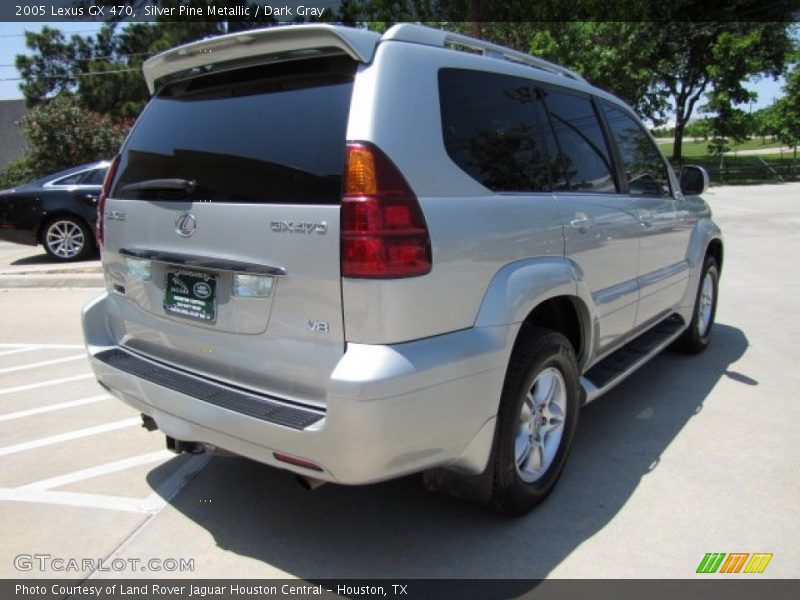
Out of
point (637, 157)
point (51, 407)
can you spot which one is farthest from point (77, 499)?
point (637, 157)

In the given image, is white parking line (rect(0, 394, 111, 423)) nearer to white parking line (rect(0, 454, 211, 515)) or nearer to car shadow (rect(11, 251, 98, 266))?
white parking line (rect(0, 454, 211, 515))

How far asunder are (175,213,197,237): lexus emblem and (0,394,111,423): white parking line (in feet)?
8.02

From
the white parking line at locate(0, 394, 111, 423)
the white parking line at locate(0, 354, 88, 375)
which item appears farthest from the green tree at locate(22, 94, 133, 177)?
the white parking line at locate(0, 394, 111, 423)

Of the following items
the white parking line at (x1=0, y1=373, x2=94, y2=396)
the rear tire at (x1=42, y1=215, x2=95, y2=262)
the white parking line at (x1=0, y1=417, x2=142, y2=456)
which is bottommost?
the white parking line at (x1=0, y1=373, x2=94, y2=396)

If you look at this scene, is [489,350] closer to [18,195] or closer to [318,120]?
[318,120]

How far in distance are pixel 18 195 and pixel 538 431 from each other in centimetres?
1005

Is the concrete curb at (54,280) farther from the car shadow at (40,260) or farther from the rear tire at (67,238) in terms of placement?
the car shadow at (40,260)

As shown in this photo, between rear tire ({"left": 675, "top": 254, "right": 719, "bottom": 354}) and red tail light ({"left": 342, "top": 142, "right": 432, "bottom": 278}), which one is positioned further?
rear tire ({"left": 675, "top": 254, "right": 719, "bottom": 354})

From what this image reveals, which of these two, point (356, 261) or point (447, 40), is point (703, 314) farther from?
point (356, 261)

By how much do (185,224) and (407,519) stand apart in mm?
1630

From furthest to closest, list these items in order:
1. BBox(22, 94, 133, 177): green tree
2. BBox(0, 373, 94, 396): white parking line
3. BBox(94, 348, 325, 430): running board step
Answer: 1. BBox(22, 94, 133, 177): green tree
2. BBox(0, 373, 94, 396): white parking line
3. BBox(94, 348, 325, 430): running board step

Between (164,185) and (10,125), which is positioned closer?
(164,185)

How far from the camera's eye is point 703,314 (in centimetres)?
543

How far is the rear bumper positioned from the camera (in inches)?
84.0
